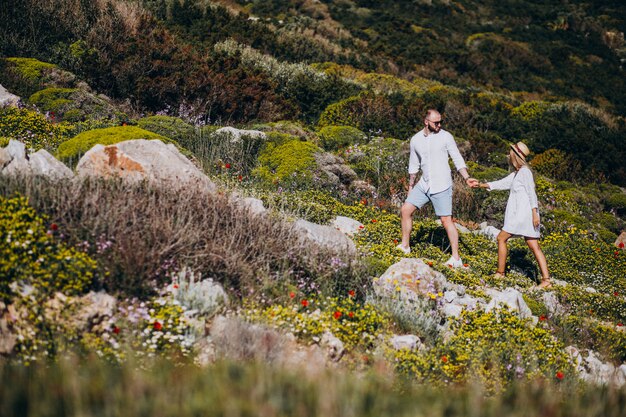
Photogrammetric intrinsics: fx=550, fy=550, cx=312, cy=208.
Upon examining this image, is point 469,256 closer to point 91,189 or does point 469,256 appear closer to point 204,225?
point 204,225

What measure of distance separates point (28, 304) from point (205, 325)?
127cm

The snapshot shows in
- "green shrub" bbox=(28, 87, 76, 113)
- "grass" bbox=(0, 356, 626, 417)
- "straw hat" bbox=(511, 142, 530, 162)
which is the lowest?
"green shrub" bbox=(28, 87, 76, 113)

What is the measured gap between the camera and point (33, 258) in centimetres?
401

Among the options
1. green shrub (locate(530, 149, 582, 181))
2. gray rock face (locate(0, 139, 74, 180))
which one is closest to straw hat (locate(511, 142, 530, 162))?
gray rock face (locate(0, 139, 74, 180))

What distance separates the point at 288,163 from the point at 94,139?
3.31 meters

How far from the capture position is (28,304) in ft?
12.3

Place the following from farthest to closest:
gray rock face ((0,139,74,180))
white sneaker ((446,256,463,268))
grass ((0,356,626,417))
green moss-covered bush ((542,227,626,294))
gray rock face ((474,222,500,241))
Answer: gray rock face ((474,222,500,241)), green moss-covered bush ((542,227,626,294)), white sneaker ((446,256,463,268)), gray rock face ((0,139,74,180)), grass ((0,356,626,417))

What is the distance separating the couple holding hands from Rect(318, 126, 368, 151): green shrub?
16.6 feet

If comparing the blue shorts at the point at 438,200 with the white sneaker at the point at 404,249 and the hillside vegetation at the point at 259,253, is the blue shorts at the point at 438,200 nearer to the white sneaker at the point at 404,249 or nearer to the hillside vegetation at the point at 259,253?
the white sneaker at the point at 404,249

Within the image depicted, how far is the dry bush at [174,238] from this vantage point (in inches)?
176

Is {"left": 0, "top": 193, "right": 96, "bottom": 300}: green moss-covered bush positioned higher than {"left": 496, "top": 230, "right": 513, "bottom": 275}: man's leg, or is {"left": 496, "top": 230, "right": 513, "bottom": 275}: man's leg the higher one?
{"left": 0, "top": 193, "right": 96, "bottom": 300}: green moss-covered bush

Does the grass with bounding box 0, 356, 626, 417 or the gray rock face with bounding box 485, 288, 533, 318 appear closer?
the grass with bounding box 0, 356, 626, 417

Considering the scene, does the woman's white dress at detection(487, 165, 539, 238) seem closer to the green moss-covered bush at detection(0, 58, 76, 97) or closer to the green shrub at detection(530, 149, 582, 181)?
the green moss-covered bush at detection(0, 58, 76, 97)

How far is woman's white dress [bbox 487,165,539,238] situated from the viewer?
7441 mm
